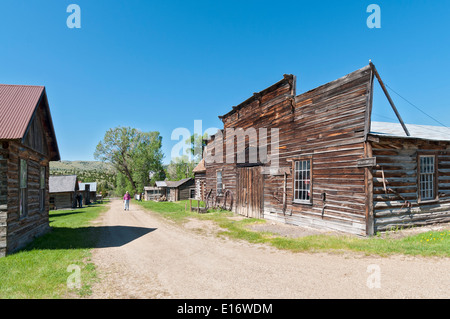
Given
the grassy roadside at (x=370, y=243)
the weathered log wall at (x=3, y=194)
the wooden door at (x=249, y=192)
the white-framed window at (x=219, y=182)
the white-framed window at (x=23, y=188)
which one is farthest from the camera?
the white-framed window at (x=219, y=182)

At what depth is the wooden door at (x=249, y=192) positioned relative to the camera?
642 inches

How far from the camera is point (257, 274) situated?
636cm

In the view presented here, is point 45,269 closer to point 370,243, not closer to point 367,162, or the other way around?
point 370,243

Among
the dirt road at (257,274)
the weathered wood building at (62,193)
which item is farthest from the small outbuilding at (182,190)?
the dirt road at (257,274)

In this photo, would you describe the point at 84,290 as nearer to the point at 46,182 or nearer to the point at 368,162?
the point at 368,162

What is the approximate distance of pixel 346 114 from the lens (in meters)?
10.7

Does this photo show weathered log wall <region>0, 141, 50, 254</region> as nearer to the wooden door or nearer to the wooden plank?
the wooden door

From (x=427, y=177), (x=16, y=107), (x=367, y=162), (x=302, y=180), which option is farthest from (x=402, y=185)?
(x=16, y=107)

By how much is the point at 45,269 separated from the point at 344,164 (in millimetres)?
10864

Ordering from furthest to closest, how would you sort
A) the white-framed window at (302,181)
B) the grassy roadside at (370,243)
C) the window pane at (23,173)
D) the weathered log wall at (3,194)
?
1. the white-framed window at (302,181)
2. the window pane at (23,173)
3. the weathered log wall at (3,194)
4. the grassy roadside at (370,243)

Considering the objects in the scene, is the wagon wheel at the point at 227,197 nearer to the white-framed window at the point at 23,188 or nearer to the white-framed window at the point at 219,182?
the white-framed window at the point at 219,182

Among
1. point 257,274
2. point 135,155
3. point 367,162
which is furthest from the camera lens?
point 135,155

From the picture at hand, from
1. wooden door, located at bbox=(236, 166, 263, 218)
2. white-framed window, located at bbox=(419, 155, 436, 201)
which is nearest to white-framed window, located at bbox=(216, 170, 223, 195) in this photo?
wooden door, located at bbox=(236, 166, 263, 218)
